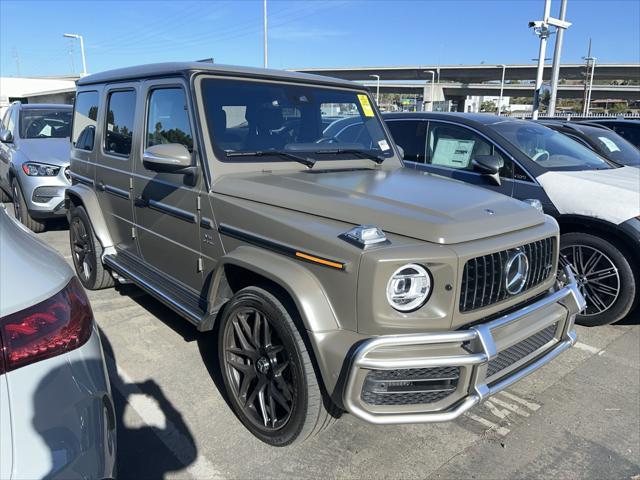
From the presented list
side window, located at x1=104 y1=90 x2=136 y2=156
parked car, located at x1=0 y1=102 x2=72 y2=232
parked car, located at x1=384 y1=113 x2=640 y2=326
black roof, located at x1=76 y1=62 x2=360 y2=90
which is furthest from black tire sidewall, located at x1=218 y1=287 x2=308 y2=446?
parked car, located at x1=0 y1=102 x2=72 y2=232

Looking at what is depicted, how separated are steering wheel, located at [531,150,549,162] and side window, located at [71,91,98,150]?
4278 mm

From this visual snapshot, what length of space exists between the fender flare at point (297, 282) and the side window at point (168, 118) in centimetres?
98

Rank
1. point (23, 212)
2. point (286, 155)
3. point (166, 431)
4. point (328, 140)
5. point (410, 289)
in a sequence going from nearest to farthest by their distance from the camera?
point (410, 289) < point (166, 431) < point (286, 155) < point (328, 140) < point (23, 212)

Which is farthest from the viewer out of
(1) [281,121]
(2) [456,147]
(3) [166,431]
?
(2) [456,147]

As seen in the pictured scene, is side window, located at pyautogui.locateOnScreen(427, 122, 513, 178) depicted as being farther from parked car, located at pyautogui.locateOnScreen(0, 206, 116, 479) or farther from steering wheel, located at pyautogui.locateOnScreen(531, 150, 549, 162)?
parked car, located at pyautogui.locateOnScreen(0, 206, 116, 479)

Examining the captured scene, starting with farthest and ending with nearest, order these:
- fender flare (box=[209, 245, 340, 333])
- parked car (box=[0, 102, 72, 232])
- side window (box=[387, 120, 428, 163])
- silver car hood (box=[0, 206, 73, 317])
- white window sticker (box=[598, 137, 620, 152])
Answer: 1. white window sticker (box=[598, 137, 620, 152])
2. parked car (box=[0, 102, 72, 232])
3. side window (box=[387, 120, 428, 163])
4. fender flare (box=[209, 245, 340, 333])
5. silver car hood (box=[0, 206, 73, 317])

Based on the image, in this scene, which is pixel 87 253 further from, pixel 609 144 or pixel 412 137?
pixel 609 144

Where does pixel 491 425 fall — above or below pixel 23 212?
below

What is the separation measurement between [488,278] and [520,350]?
466 mm

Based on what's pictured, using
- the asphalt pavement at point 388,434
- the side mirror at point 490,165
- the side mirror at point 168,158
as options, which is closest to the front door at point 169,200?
the side mirror at point 168,158

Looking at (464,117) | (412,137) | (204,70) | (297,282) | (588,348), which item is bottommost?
(588,348)

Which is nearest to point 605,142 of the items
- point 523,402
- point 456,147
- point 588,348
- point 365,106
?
point 456,147

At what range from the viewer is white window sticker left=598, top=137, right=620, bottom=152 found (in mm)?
7027

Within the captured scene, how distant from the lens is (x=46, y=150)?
7086 mm
